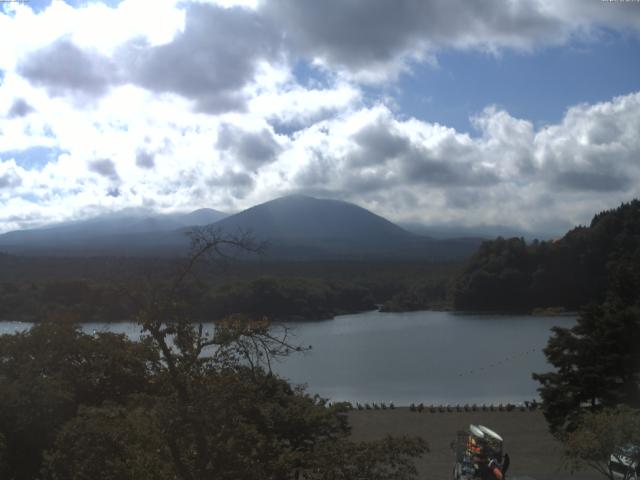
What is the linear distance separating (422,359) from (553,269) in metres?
22.1

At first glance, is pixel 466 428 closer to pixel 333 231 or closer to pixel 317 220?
pixel 333 231

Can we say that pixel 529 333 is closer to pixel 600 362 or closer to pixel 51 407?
pixel 600 362

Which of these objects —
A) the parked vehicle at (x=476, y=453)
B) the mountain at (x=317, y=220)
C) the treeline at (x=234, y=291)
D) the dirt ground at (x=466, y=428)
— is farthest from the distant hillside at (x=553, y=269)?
the mountain at (x=317, y=220)

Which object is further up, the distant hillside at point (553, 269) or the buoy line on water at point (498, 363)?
the distant hillside at point (553, 269)

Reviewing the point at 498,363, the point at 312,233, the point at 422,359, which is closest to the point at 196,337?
the point at 498,363

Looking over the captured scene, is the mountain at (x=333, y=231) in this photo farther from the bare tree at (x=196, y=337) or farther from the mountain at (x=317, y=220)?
the bare tree at (x=196, y=337)

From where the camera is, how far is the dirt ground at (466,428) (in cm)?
1141

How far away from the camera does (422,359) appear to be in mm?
30234

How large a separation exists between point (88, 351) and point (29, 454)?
248 cm

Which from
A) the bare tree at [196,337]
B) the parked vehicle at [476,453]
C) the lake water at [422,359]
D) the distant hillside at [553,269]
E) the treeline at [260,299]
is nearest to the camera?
the bare tree at [196,337]

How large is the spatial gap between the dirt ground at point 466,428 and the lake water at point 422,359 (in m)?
3.17

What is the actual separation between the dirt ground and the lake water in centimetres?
317

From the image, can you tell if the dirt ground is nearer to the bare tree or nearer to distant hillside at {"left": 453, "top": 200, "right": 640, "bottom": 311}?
the bare tree

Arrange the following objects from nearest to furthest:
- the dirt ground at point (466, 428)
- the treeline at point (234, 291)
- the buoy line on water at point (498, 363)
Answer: the treeline at point (234, 291) → the dirt ground at point (466, 428) → the buoy line on water at point (498, 363)
